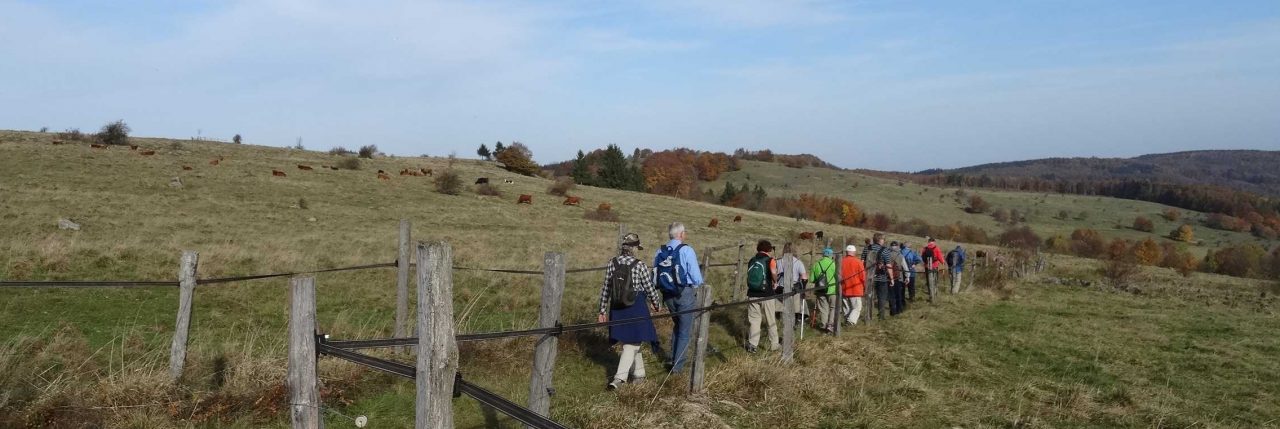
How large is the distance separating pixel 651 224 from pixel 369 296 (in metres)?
27.1

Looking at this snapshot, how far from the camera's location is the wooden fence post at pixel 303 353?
13.2ft

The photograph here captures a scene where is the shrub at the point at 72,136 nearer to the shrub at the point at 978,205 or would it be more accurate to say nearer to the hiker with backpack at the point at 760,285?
the hiker with backpack at the point at 760,285

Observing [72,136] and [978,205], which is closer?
[72,136]

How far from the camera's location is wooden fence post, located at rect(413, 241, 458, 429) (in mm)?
3867

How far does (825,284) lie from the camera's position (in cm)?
1226

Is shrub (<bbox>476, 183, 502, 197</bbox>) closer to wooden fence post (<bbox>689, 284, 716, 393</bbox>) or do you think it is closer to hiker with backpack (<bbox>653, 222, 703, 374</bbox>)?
hiker with backpack (<bbox>653, 222, 703, 374</bbox>)

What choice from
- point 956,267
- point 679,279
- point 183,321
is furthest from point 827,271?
point 956,267

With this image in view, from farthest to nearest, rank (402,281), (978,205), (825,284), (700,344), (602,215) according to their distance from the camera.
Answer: (978,205) < (602,215) < (825,284) < (402,281) < (700,344)

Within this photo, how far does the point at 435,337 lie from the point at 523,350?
4.80 metres

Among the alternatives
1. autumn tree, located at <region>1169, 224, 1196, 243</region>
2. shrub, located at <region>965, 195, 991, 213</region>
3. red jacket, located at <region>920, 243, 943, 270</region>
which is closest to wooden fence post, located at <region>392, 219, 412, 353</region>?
red jacket, located at <region>920, 243, 943, 270</region>

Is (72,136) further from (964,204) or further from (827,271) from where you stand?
(964,204)

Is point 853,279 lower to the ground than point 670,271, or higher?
lower

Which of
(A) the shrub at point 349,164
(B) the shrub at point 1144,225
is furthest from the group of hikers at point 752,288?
(B) the shrub at point 1144,225

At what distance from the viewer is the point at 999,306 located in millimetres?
17875
